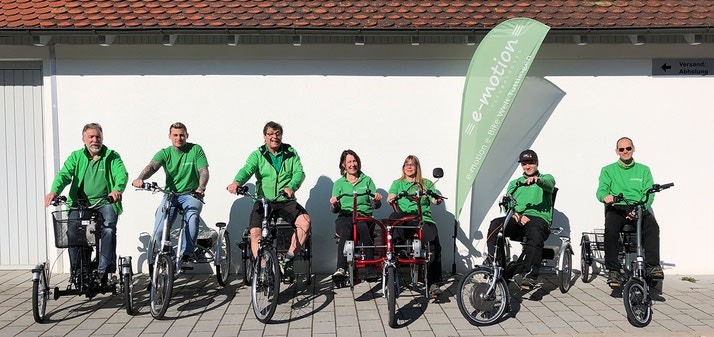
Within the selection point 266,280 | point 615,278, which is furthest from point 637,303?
point 266,280

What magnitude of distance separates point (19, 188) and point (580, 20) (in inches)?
291

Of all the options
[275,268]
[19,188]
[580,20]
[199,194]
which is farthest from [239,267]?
[580,20]

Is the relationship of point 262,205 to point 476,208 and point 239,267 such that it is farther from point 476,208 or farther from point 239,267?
point 476,208

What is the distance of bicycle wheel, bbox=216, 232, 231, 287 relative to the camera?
6.86 meters

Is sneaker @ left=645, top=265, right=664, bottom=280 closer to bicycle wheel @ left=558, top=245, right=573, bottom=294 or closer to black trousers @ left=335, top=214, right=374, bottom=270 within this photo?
bicycle wheel @ left=558, top=245, right=573, bottom=294

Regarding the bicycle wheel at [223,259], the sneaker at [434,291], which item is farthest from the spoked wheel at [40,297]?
the sneaker at [434,291]

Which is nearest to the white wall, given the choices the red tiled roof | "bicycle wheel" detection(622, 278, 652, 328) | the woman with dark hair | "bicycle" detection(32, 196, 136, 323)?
the red tiled roof

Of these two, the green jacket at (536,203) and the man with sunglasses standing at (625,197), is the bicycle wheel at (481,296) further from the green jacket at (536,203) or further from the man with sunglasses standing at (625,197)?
the man with sunglasses standing at (625,197)

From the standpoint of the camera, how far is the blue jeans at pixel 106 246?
5.87 m

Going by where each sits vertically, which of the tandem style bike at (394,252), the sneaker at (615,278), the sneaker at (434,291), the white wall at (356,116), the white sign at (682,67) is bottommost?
the sneaker at (434,291)

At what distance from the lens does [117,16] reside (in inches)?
294

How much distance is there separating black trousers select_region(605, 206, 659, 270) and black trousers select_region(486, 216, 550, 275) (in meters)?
0.75

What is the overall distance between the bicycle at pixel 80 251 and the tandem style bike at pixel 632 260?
4.58 meters

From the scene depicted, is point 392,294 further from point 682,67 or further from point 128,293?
point 682,67
